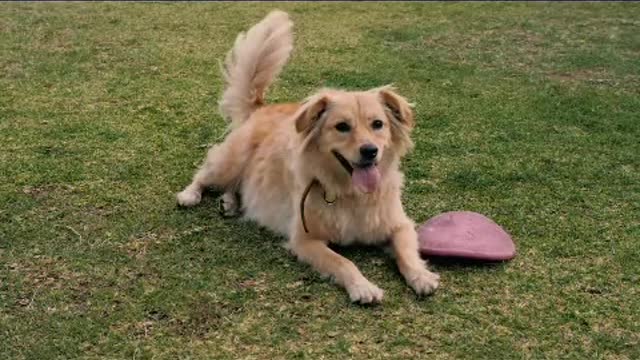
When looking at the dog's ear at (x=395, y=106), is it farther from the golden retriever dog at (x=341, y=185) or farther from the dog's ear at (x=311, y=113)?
the dog's ear at (x=311, y=113)

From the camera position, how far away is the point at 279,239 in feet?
12.8

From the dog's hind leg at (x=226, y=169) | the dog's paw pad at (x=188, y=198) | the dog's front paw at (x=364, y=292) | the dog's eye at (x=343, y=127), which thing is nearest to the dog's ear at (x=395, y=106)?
the dog's eye at (x=343, y=127)

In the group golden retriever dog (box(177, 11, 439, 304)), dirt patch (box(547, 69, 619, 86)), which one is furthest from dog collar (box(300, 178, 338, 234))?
dirt patch (box(547, 69, 619, 86))

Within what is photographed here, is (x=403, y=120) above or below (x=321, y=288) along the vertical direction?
above

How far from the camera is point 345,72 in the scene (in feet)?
21.3

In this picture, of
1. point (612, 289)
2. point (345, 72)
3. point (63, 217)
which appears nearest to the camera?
point (612, 289)

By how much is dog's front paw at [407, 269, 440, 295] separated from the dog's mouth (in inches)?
17.8

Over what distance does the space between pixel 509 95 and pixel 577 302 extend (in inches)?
Result: 116

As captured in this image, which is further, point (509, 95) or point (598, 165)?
point (509, 95)

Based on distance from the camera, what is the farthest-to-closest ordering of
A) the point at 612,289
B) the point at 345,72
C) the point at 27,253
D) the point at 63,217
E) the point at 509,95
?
the point at 345,72 < the point at 509,95 < the point at 63,217 < the point at 27,253 < the point at 612,289

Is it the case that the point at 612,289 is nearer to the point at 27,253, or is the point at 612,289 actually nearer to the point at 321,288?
the point at 321,288

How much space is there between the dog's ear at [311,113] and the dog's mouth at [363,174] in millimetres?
176

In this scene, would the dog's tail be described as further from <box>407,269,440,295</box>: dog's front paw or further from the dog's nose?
<box>407,269,440,295</box>: dog's front paw

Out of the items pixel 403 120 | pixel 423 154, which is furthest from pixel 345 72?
pixel 403 120
